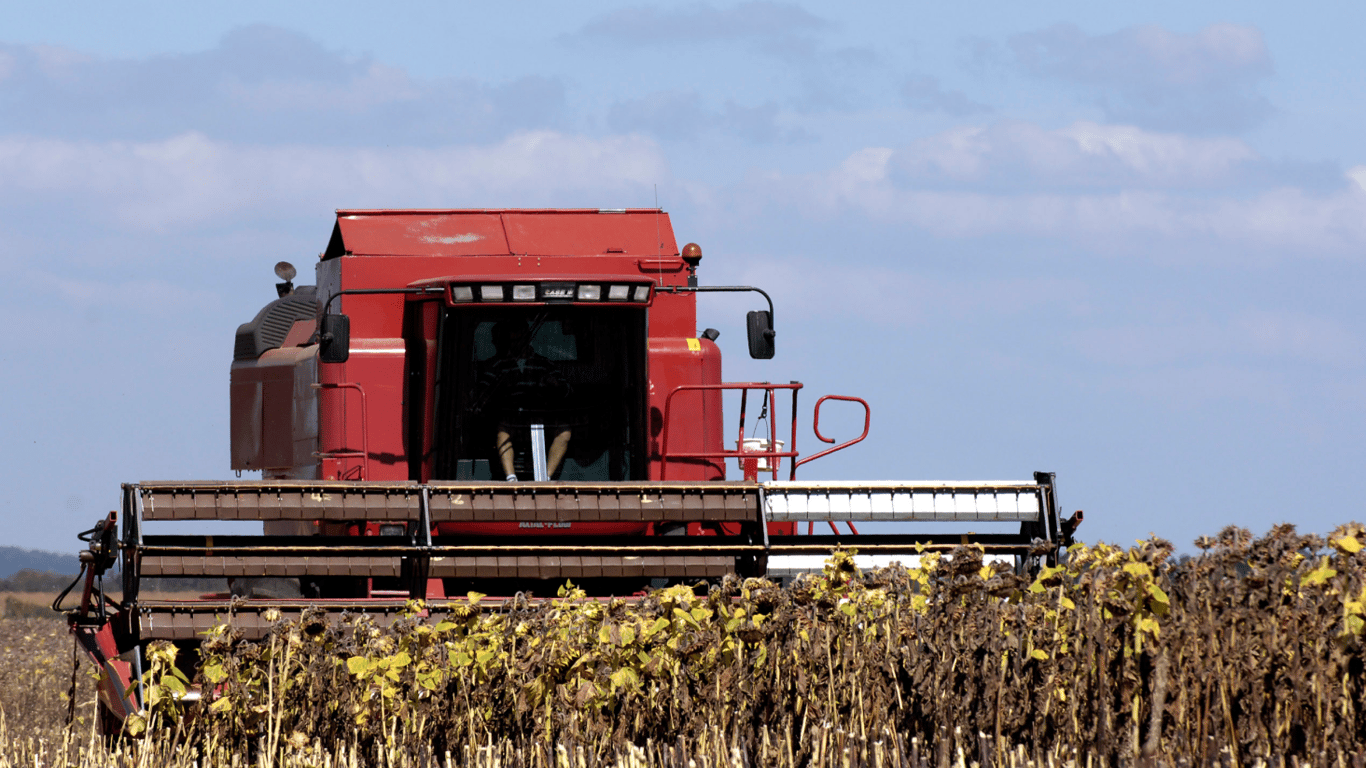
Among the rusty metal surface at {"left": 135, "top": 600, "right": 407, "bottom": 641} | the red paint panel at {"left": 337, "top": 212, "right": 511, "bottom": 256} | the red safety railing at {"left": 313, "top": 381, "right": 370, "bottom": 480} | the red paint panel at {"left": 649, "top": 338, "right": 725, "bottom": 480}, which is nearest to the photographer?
Result: the rusty metal surface at {"left": 135, "top": 600, "right": 407, "bottom": 641}

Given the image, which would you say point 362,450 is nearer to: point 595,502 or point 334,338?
point 334,338

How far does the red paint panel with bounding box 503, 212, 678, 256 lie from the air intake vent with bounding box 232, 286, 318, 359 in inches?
78.0

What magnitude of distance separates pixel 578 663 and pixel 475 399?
14.2 feet

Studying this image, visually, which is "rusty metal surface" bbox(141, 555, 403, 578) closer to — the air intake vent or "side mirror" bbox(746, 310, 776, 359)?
"side mirror" bbox(746, 310, 776, 359)

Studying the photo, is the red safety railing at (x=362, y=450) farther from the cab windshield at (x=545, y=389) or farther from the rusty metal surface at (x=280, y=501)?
the rusty metal surface at (x=280, y=501)

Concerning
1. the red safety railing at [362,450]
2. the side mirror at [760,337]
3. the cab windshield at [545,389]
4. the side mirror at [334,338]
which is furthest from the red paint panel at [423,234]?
the side mirror at [760,337]

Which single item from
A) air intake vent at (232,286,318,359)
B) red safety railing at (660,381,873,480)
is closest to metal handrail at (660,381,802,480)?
red safety railing at (660,381,873,480)

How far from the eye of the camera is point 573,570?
25.9ft

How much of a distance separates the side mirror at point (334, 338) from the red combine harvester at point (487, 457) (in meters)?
0.01

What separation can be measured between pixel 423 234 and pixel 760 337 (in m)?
2.47

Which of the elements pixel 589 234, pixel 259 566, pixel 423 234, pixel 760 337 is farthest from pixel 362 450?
pixel 760 337

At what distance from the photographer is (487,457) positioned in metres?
9.73

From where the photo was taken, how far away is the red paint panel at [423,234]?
1030 centimetres

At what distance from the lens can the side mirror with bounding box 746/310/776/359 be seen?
9.51 meters
